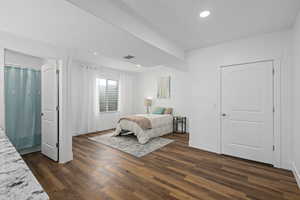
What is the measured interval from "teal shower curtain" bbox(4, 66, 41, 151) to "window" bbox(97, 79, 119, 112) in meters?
2.32

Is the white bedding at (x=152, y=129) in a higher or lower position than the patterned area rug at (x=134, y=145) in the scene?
higher

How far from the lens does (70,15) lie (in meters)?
1.73

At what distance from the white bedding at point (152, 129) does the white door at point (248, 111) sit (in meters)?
2.00

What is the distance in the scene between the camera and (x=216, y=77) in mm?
3225

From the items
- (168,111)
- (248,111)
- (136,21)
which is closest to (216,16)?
(136,21)

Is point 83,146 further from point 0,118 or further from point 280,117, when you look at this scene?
point 280,117

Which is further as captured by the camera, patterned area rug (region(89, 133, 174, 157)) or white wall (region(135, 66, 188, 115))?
white wall (region(135, 66, 188, 115))

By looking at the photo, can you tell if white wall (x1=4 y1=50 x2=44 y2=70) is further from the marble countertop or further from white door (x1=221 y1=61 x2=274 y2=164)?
white door (x1=221 y1=61 x2=274 y2=164)

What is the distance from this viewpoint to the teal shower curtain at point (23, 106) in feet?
9.51

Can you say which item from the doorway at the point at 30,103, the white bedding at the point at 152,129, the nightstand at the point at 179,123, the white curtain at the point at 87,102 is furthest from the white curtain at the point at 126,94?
the doorway at the point at 30,103

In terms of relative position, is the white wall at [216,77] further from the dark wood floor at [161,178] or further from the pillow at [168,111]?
the pillow at [168,111]

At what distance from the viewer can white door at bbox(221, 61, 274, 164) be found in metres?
2.67

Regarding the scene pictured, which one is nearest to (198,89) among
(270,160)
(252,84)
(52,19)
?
(252,84)

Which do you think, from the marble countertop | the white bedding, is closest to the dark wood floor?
the white bedding
